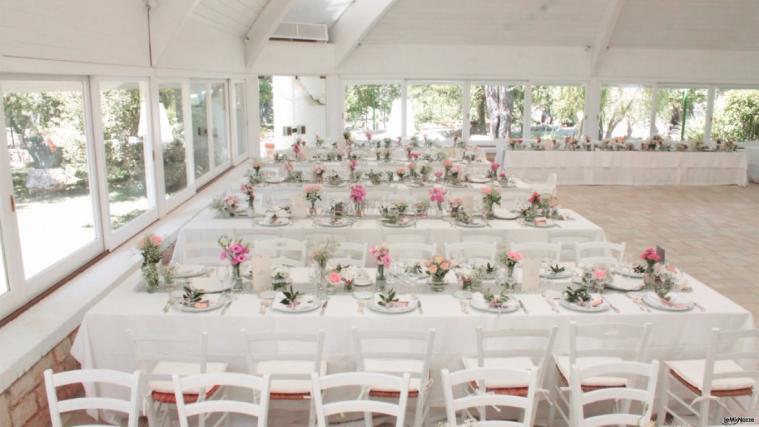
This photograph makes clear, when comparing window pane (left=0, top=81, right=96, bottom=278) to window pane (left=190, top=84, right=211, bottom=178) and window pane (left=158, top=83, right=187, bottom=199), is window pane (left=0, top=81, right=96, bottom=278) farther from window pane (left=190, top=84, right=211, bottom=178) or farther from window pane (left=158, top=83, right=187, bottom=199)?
window pane (left=190, top=84, right=211, bottom=178)

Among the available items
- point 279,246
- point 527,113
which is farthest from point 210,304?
point 527,113

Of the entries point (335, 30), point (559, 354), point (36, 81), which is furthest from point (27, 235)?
point (335, 30)

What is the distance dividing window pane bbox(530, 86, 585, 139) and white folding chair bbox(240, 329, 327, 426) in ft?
45.6

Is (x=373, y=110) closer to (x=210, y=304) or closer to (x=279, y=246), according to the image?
(x=279, y=246)

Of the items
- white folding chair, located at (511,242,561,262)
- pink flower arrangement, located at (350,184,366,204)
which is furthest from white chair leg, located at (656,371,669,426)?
pink flower arrangement, located at (350,184,366,204)

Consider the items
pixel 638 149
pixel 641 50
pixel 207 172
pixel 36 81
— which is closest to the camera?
pixel 36 81

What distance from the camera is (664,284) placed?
15.7 feet

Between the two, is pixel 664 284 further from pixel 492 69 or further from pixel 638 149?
pixel 492 69

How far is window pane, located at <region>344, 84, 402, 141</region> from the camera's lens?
655 inches

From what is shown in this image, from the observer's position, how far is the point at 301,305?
450cm

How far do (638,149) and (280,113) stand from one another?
9.20 m

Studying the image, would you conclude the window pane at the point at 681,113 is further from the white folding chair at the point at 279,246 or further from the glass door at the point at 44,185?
the glass door at the point at 44,185

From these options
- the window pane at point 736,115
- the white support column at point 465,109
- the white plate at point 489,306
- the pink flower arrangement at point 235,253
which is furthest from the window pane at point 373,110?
the white plate at point 489,306

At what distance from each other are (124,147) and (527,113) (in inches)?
465
